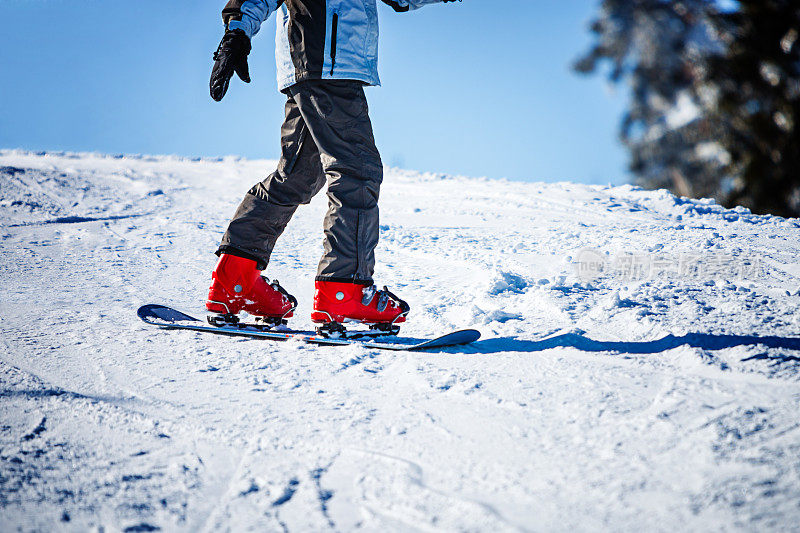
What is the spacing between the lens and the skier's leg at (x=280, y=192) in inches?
82.0

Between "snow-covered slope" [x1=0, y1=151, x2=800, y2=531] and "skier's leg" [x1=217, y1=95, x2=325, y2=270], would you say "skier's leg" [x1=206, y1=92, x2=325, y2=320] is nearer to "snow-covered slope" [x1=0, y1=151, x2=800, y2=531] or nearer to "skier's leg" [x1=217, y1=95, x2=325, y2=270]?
"skier's leg" [x1=217, y1=95, x2=325, y2=270]

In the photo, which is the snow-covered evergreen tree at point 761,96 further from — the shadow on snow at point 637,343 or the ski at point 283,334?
the ski at point 283,334

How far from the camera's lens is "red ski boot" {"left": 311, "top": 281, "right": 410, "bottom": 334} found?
1984mm

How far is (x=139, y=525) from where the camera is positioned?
867 millimetres

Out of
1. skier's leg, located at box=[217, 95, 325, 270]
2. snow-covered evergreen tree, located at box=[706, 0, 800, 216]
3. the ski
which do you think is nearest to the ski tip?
the ski

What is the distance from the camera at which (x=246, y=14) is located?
6.14ft

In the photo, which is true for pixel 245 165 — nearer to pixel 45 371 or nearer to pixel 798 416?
pixel 45 371

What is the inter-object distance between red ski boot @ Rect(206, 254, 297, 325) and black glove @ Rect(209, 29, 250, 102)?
654mm

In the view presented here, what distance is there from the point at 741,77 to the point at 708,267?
49.0ft

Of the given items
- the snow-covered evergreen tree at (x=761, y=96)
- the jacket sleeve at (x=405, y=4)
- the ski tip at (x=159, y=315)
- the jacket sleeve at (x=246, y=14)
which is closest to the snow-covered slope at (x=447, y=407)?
the ski tip at (x=159, y=315)

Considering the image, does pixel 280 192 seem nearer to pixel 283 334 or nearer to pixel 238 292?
pixel 238 292

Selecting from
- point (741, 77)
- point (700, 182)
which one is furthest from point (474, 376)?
point (741, 77)

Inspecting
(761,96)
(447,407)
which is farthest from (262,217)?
(761,96)

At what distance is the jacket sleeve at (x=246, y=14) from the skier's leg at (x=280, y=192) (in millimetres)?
291
